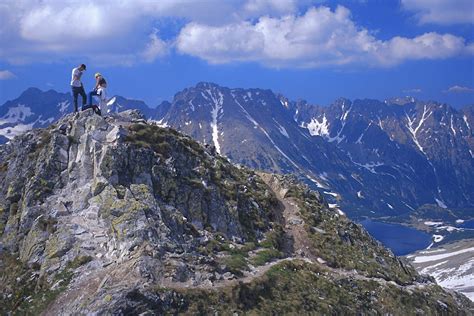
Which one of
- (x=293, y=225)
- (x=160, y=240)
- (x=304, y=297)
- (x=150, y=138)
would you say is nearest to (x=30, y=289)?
(x=160, y=240)

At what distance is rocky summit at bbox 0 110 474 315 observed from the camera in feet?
107

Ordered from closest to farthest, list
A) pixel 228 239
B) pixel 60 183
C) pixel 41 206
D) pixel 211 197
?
1. pixel 41 206
2. pixel 60 183
3. pixel 228 239
4. pixel 211 197

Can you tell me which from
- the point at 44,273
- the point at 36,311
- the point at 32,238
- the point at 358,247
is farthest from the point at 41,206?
the point at 358,247

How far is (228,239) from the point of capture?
4628 cm

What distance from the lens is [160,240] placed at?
3612cm

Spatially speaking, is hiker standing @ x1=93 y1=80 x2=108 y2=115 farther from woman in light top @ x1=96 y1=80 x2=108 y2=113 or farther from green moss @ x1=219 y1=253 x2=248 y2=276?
green moss @ x1=219 y1=253 x2=248 y2=276

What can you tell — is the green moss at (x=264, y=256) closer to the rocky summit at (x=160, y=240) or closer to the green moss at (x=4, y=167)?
the rocky summit at (x=160, y=240)

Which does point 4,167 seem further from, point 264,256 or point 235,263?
point 264,256

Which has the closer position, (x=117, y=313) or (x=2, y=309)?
(x=117, y=313)

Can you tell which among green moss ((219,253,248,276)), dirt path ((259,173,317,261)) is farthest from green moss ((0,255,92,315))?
dirt path ((259,173,317,261))

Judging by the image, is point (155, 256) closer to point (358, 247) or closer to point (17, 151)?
point (17, 151)

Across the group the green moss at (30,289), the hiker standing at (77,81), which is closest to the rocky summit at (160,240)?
the green moss at (30,289)

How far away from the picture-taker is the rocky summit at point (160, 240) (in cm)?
3269

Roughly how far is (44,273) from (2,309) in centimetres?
338
